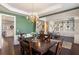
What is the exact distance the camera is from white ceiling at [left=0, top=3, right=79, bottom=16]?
1769mm

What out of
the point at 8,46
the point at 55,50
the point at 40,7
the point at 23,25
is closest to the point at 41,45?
the point at 55,50

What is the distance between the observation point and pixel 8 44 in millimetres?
1770

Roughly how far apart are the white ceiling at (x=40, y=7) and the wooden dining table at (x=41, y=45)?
558 mm

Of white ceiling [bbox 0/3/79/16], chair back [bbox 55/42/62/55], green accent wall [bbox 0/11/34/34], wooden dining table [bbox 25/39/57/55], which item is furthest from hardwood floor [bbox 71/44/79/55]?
green accent wall [bbox 0/11/34/34]

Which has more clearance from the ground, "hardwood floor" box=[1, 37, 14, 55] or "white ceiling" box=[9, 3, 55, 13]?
"white ceiling" box=[9, 3, 55, 13]

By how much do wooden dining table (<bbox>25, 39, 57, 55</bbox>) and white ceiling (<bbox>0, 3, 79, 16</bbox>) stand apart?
56cm

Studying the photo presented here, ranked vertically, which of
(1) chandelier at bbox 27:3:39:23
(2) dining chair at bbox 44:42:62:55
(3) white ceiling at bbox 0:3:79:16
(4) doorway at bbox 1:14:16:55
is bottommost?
(2) dining chair at bbox 44:42:62:55

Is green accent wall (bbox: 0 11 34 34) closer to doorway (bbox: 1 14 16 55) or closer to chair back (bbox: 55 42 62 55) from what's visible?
doorway (bbox: 1 14 16 55)

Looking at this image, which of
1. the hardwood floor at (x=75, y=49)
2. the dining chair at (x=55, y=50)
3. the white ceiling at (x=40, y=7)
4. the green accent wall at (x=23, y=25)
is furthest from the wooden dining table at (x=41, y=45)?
the white ceiling at (x=40, y=7)

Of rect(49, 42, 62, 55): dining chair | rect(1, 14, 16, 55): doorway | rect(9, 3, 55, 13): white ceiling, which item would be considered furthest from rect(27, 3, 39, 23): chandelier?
rect(49, 42, 62, 55): dining chair

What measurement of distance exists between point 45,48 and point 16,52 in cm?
57

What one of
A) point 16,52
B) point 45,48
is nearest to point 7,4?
point 16,52

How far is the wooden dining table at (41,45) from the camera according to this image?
1.75 meters

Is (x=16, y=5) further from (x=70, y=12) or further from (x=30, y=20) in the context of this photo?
(x=70, y=12)
